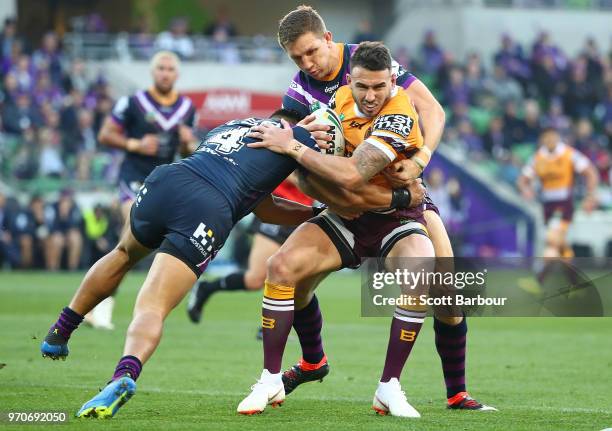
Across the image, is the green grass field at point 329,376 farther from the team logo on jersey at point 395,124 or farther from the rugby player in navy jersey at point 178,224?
the team logo on jersey at point 395,124

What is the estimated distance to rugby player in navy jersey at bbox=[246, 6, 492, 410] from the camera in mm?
7508

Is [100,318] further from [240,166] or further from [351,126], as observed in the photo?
[240,166]

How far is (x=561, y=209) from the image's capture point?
2002 cm

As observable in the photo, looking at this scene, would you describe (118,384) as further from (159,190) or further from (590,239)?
(590,239)

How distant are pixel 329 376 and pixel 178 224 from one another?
286cm

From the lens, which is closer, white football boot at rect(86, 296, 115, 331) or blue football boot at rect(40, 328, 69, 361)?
blue football boot at rect(40, 328, 69, 361)

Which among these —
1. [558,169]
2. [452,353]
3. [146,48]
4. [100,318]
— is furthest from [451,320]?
[146,48]

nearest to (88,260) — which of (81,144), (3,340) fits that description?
(81,144)

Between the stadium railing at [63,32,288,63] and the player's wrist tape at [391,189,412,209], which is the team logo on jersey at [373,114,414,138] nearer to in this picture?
the player's wrist tape at [391,189,412,209]

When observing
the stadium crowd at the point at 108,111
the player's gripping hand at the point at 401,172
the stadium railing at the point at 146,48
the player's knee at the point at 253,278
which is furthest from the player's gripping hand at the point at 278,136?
the stadium railing at the point at 146,48

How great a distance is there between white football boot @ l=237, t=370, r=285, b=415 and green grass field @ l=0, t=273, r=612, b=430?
75mm

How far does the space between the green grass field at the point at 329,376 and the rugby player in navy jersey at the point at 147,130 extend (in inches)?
59.5

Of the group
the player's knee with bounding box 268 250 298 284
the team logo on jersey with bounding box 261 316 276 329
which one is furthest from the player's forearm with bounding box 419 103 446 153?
the team logo on jersey with bounding box 261 316 276 329

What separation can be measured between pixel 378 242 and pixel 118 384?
203 centimetres
